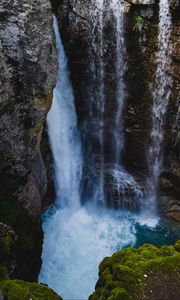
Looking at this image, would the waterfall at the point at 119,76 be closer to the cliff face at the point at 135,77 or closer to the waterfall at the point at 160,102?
the cliff face at the point at 135,77

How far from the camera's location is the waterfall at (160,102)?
14.1 metres

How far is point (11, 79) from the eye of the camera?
33.3ft

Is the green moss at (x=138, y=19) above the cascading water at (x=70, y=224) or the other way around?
above

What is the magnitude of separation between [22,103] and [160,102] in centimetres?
662

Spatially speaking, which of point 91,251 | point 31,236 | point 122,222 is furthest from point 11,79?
point 122,222

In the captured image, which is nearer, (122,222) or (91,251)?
(91,251)

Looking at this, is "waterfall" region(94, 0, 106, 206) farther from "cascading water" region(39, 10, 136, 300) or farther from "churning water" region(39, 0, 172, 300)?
"cascading water" region(39, 10, 136, 300)

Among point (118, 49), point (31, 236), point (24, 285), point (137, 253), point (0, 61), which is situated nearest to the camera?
point (24, 285)

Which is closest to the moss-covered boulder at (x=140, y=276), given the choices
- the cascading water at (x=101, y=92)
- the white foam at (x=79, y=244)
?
the white foam at (x=79, y=244)

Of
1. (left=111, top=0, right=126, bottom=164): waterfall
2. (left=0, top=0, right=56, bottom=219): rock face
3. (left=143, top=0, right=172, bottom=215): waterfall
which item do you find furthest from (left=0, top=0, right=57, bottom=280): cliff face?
(left=143, top=0, right=172, bottom=215): waterfall

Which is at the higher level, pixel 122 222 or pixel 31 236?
pixel 31 236

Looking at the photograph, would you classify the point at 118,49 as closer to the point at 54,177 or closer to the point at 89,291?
the point at 54,177

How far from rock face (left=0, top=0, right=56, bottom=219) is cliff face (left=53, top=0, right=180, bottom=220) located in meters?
3.64

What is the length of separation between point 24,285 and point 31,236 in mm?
4603
